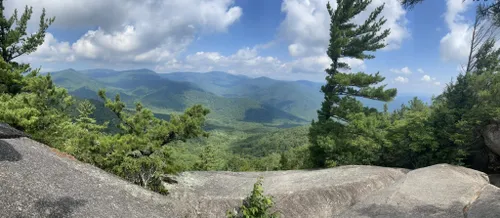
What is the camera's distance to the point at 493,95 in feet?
56.4

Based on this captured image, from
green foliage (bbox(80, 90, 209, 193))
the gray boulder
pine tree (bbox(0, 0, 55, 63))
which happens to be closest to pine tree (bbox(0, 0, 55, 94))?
pine tree (bbox(0, 0, 55, 63))

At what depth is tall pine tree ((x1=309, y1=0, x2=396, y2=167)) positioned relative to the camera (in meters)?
21.3

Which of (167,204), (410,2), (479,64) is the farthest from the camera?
(479,64)

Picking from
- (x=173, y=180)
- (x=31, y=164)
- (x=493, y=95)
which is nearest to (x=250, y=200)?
(x=173, y=180)

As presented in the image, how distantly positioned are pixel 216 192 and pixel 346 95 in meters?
14.5

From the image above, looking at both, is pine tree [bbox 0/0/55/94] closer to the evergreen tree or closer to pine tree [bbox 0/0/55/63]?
pine tree [bbox 0/0/55/63]

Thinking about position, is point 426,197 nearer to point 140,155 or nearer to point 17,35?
point 140,155

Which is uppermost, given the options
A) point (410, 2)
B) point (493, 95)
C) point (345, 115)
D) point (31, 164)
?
point (410, 2)

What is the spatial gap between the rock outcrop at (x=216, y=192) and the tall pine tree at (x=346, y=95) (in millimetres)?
5261

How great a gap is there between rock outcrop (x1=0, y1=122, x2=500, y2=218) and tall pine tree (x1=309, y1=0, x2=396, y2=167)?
5.26m

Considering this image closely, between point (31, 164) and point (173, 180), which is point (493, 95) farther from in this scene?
point (31, 164)

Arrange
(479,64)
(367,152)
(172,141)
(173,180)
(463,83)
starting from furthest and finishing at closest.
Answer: (479,64)
(367,152)
(463,83)
(172,141)
(173,180)

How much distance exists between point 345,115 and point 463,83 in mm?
7889

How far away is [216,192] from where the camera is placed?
13547 millimetres
